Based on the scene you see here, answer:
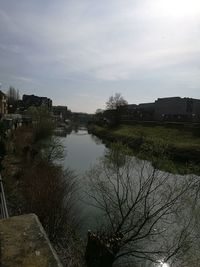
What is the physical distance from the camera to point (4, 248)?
7.11 ft

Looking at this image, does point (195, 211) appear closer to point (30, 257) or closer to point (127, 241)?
point (127, 241)

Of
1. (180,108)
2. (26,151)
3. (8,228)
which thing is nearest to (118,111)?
(180,108)

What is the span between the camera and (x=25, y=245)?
2227 millimetres

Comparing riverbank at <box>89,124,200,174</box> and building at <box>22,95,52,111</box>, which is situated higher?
building at <box>22,95,52,111</box>

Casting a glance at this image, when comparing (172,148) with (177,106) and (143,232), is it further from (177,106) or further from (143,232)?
(177,106)

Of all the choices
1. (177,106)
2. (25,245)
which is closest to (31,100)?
(177,106)

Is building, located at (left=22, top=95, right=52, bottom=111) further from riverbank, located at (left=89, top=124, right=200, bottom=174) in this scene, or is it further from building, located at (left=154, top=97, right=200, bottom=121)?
riverbank, located at (left=89, top=124, right=200, bottom=174)

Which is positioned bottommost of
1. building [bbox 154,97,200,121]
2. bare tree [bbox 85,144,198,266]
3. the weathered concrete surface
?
bare tree [bbox 85,144,198,266]

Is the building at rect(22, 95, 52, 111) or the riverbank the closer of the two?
the riverbank

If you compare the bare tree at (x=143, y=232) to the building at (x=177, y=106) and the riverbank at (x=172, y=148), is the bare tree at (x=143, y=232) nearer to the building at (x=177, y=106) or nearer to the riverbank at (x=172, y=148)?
the riverbank at (x=172, y=148)

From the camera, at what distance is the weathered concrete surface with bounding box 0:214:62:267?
6.66 feet

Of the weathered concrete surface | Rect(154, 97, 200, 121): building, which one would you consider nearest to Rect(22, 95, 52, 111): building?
Rect(154, 97, 200, 121): building

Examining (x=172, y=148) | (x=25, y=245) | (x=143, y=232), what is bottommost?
(x=143, y=232)

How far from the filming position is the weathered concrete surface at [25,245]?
2030mm
